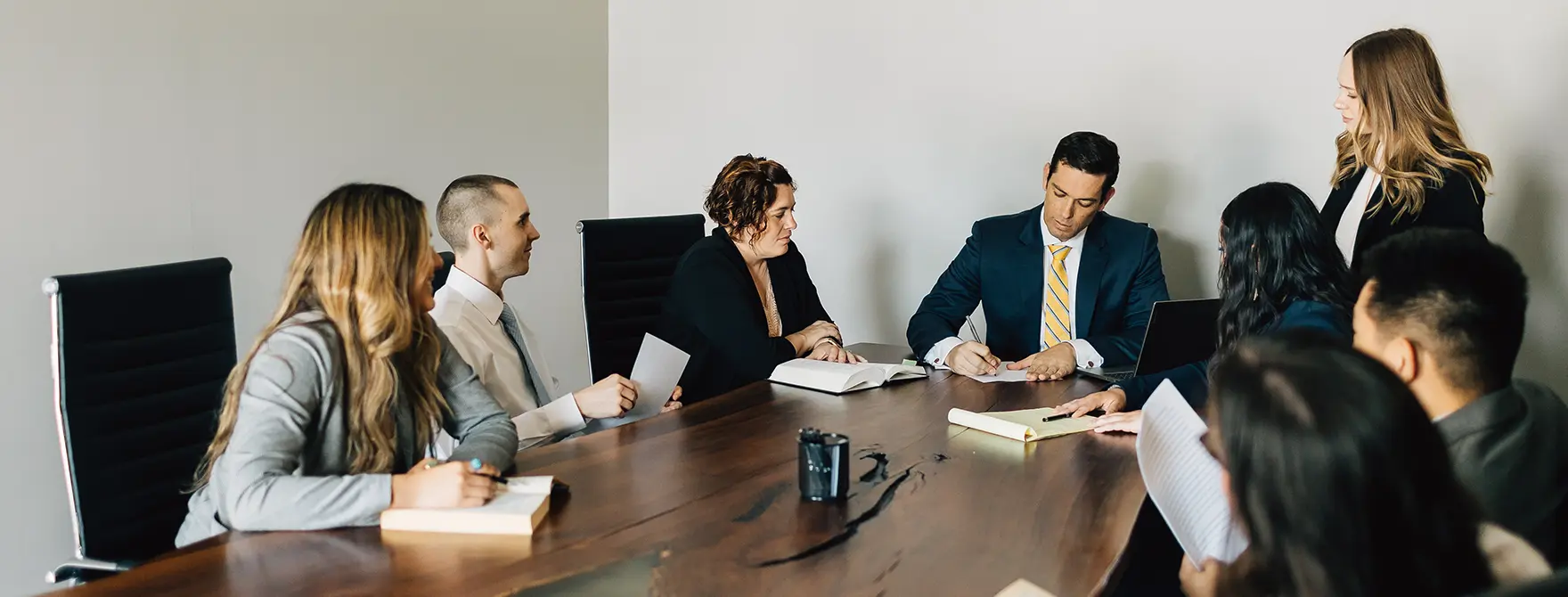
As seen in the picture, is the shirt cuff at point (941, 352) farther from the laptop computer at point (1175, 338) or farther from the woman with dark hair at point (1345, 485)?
the woman with dark hair at point (1345, 485)

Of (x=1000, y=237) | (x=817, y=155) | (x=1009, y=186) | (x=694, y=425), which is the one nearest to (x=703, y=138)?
(x=817, y=155)

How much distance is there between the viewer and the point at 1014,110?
170 inches

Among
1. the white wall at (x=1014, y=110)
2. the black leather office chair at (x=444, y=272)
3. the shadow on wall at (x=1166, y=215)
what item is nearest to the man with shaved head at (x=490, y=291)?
the black leather office chair at (x=444, y=272)

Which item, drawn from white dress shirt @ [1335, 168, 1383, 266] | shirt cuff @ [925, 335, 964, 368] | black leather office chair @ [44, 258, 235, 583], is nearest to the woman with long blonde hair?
black leather office chair @ [44, 258, 235, 583]

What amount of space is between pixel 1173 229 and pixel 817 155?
4.84 ft

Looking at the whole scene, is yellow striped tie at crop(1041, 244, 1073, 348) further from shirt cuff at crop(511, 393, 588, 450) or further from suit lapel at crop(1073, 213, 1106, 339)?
shirt cuff at crop(511, 393, 588, 450)

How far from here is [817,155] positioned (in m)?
4.80

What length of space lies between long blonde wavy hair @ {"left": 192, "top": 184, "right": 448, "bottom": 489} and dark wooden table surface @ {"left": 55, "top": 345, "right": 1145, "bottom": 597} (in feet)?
0.81

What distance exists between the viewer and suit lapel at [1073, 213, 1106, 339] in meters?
3.37

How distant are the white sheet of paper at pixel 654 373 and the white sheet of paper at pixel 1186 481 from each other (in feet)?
4.01

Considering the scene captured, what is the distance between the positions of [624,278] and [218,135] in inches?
50.8

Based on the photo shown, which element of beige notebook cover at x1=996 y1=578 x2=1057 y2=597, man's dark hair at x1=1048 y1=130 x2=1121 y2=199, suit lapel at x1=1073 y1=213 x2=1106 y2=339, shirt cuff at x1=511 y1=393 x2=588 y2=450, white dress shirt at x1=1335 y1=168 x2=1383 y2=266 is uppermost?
man's dark hair at x1=1048 y1=130 x2=1121 y2=199

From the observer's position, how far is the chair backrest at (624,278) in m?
3.58

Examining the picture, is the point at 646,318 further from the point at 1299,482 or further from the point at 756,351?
the point at 1299,482
